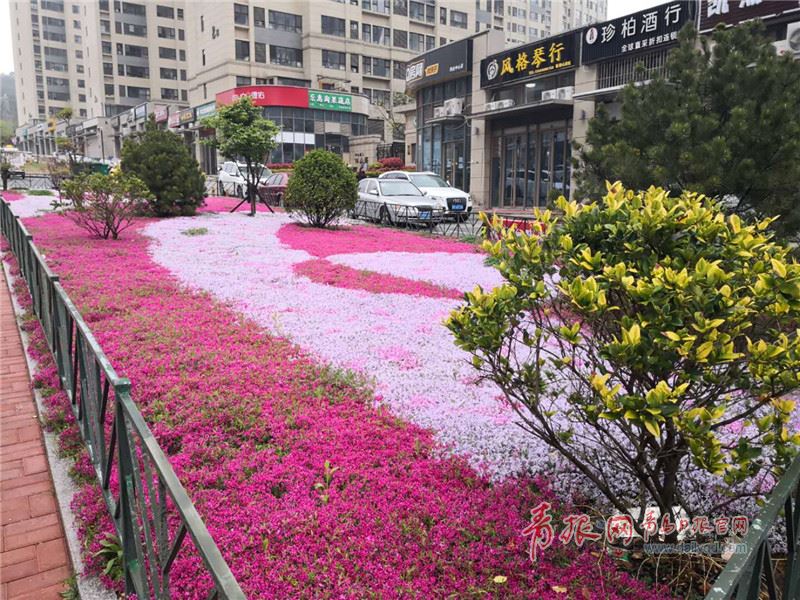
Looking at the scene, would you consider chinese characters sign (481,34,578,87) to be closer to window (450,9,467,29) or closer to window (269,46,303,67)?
window (269,46,303,67)

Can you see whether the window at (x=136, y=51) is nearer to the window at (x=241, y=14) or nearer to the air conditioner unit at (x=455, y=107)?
the window at (x=241, y=14)

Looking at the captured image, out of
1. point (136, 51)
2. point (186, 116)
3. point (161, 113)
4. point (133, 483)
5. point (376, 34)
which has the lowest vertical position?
point (133, 483)

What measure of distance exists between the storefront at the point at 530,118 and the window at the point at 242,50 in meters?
33.3

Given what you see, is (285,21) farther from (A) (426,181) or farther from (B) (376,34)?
(A) (426,181)

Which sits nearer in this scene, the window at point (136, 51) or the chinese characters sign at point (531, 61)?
the chinese characters sign at point (531, 61)

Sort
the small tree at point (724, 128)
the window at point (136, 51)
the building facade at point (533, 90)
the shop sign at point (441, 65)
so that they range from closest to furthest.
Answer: the small tree at point (724, 128) < the building facade at point (533, 90) < the shop sign at point (441, 65) < the window at point (136, 51)

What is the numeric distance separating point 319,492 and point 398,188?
58.5ft

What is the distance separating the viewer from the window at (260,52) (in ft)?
180

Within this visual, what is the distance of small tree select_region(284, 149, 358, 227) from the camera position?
16.2 meters

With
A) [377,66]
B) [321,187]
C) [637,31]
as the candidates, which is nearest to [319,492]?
[321,187]

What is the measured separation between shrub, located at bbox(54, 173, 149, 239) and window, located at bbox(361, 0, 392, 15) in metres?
54.0

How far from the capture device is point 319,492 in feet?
11.2

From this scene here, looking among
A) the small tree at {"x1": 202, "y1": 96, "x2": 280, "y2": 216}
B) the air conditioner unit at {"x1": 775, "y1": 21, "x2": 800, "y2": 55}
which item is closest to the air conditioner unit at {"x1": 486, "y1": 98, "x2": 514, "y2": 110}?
the small tree at {"x1": 202, "y1": 96, "x2": 280, "y2": 216}

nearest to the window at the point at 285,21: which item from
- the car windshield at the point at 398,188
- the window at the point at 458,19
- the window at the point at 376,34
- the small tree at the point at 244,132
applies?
the window at the point at 376,34
